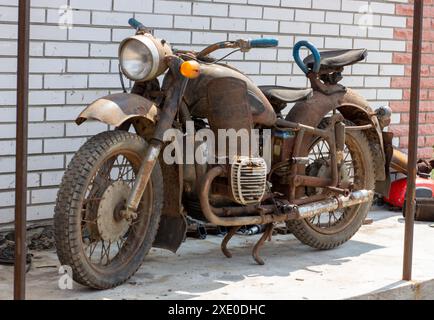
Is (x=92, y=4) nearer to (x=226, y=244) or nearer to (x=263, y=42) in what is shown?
(x=263, y=42)

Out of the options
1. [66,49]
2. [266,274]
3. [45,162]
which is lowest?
[266,274]

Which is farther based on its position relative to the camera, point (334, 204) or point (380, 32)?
point (380, 32)

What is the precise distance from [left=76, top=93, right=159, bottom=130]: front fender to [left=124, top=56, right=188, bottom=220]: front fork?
7 cm

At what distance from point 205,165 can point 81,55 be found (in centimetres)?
137

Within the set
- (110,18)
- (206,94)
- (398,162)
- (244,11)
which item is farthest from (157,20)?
(398,162)

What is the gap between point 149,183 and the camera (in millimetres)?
5359

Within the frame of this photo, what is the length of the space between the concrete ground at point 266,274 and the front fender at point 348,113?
0.69m

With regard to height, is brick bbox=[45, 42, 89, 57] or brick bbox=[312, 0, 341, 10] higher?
brick bbox=[312, 0, 341, 10]

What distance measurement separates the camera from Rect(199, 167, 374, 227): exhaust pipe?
18.1 ft

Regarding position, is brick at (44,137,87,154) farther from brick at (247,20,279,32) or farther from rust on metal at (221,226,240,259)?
brick at (247,20,279,32)

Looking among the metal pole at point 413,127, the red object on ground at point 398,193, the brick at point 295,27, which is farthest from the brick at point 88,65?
the red object on ground at point 398,193

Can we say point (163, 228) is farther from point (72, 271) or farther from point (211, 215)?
point (72, 271)

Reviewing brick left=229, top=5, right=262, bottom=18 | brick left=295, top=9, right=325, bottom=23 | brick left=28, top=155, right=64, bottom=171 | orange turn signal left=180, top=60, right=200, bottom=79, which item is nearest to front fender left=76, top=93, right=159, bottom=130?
orange turn signal left=180, top=60, right=200, bottom=79

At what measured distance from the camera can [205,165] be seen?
18.4 ft
